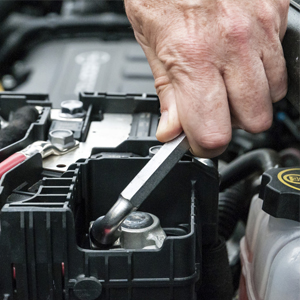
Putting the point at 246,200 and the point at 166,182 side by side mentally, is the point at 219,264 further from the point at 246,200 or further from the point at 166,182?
the point at 246,200

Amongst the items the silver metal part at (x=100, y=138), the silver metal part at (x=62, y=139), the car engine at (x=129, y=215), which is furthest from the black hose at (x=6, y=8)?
the silver metal part at (x=62, y=139)

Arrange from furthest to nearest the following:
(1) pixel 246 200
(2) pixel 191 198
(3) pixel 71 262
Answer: (1) pixel 246 200, (2) pixel 191 198, (3) pixel 71 262

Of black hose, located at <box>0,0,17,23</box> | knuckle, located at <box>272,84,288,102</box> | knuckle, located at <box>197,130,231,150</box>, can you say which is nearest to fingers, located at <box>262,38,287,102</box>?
knuckle, located at <box>272,84,288,102</box>

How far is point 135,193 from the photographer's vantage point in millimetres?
636

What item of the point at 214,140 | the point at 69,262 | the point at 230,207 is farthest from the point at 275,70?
the point at 230,207

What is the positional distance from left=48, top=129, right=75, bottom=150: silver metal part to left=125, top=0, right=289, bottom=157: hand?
0.95 feet

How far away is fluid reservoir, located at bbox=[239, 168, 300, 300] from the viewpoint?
2.28 feet

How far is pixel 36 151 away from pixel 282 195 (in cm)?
45

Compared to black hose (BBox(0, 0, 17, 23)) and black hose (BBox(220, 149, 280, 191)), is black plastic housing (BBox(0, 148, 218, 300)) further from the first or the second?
black hose (BBox(0, 0, 17, 23))

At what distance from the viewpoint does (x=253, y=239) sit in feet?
2.88

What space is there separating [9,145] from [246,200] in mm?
643

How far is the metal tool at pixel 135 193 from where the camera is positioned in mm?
636

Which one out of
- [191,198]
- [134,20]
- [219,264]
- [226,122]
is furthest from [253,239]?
[134,20]

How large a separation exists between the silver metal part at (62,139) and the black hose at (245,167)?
453 millimetres
